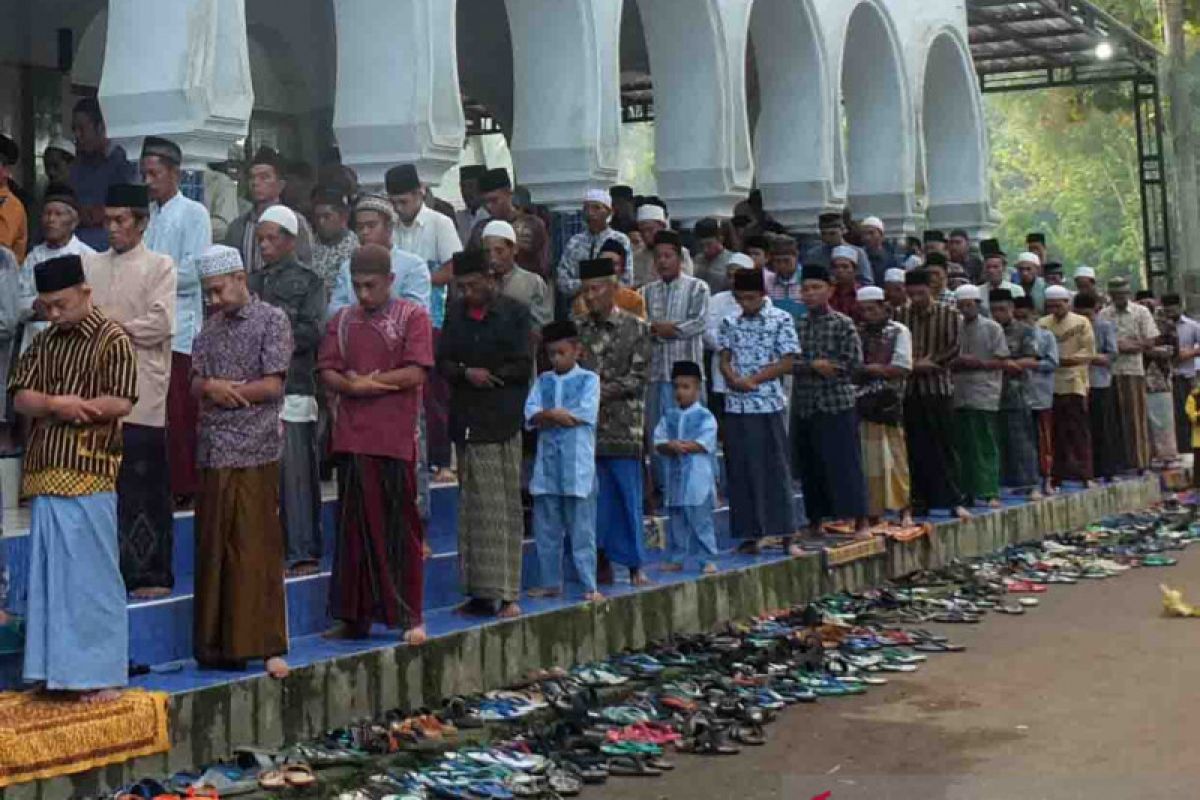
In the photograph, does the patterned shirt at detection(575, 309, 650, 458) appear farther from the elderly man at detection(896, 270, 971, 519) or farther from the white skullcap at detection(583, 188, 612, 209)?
the elderly man at detection(896, 270, 971, 519)

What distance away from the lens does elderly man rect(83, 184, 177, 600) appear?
Answer: 24.2 feet

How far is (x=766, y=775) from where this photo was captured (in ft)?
22.9

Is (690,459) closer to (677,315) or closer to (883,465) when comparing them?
(677,315)

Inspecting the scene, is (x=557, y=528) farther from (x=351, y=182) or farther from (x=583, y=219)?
(x=583, y=219)

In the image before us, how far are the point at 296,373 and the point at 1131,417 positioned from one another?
1122cm

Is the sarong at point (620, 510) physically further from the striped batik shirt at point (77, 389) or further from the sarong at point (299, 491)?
the striped batik shirt at point (77, 389)

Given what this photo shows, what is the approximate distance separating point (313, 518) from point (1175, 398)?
1460 centimetres

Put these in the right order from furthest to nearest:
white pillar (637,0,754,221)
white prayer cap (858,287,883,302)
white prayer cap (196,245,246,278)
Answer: white pillar (637,0,754,221) < white prayer cap (858,287,883,302) < white prayer cap (196,245,246,278)

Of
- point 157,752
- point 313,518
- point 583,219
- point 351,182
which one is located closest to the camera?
point 157,752

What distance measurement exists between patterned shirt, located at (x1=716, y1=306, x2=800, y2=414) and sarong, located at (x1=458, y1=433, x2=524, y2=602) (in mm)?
2422

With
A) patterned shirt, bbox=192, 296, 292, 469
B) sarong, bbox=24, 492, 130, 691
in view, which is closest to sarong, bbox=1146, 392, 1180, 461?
patterned shirt, bbox=192, 296, 292, 469

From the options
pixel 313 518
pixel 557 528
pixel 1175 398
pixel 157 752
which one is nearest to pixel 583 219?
pixel 557 528

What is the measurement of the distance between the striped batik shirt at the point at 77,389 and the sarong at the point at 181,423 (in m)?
1.56

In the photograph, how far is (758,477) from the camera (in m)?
10.9
